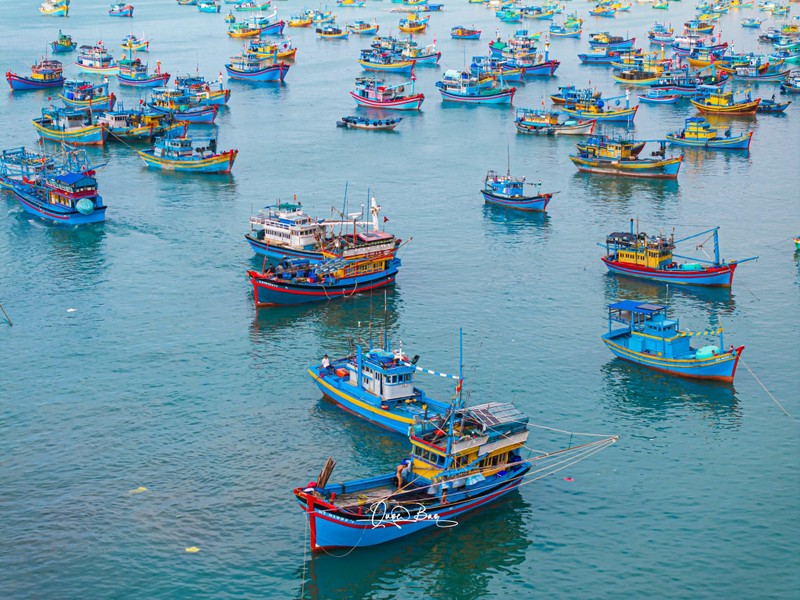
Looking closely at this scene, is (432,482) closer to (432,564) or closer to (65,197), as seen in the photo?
(432,564)

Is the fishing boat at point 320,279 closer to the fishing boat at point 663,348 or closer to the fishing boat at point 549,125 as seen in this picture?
the fishing boat at point 663,348

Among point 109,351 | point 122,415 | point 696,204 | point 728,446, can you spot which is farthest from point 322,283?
point 696,204

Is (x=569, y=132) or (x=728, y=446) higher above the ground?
(x=569, y=132)

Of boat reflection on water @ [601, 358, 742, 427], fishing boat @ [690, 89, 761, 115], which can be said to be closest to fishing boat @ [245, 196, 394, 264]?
boat reflection on water @ [601, 358, 742, 427]

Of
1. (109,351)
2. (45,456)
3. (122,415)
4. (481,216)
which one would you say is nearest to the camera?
(45,456)

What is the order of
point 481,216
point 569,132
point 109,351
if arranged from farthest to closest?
point 569,132 → point 481,216 → point 109,351

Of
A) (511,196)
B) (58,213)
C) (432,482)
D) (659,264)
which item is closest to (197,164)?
(58,213)

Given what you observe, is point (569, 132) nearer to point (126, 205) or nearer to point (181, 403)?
point (126, 205)

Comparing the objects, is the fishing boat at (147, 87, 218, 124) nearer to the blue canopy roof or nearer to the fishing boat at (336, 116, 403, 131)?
the fishing boat at (336, 116, 403, 131)
